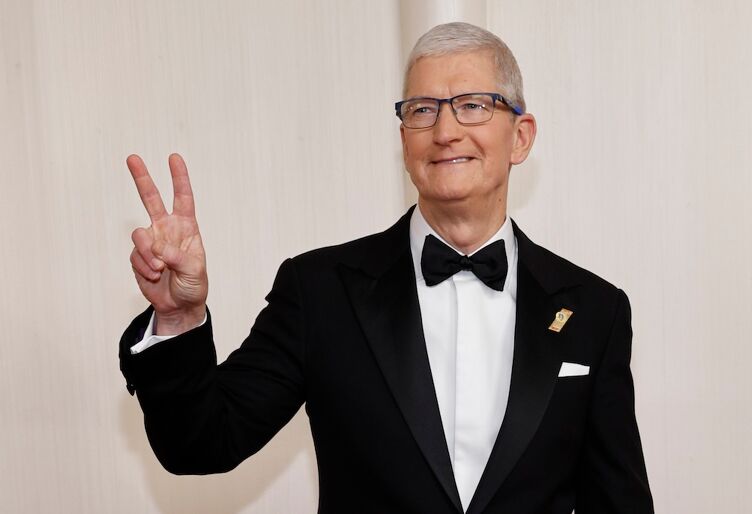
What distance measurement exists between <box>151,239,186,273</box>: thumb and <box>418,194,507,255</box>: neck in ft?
2.50

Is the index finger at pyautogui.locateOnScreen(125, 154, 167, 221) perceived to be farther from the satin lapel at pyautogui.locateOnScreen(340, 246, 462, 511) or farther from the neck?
the neck

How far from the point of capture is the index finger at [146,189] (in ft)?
5.51

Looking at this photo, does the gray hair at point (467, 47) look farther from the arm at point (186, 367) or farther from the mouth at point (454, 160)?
the arm at point (186, 367)

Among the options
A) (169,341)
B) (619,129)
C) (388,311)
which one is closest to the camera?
(169,341)

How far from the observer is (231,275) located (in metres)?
3.03

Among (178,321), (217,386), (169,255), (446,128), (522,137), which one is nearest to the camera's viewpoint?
(169,255)

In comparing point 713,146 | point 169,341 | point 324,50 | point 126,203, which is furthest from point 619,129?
point 169,341

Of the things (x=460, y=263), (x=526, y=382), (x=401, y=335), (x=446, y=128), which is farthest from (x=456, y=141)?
(x=526, y=382)

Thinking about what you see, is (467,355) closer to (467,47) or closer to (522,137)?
(522,137)

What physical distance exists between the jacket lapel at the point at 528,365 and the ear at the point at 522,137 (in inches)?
9.5

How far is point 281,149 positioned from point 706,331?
152 cm

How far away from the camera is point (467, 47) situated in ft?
7.33

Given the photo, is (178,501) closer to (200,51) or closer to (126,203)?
(126,203)

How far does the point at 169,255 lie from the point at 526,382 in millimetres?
863
